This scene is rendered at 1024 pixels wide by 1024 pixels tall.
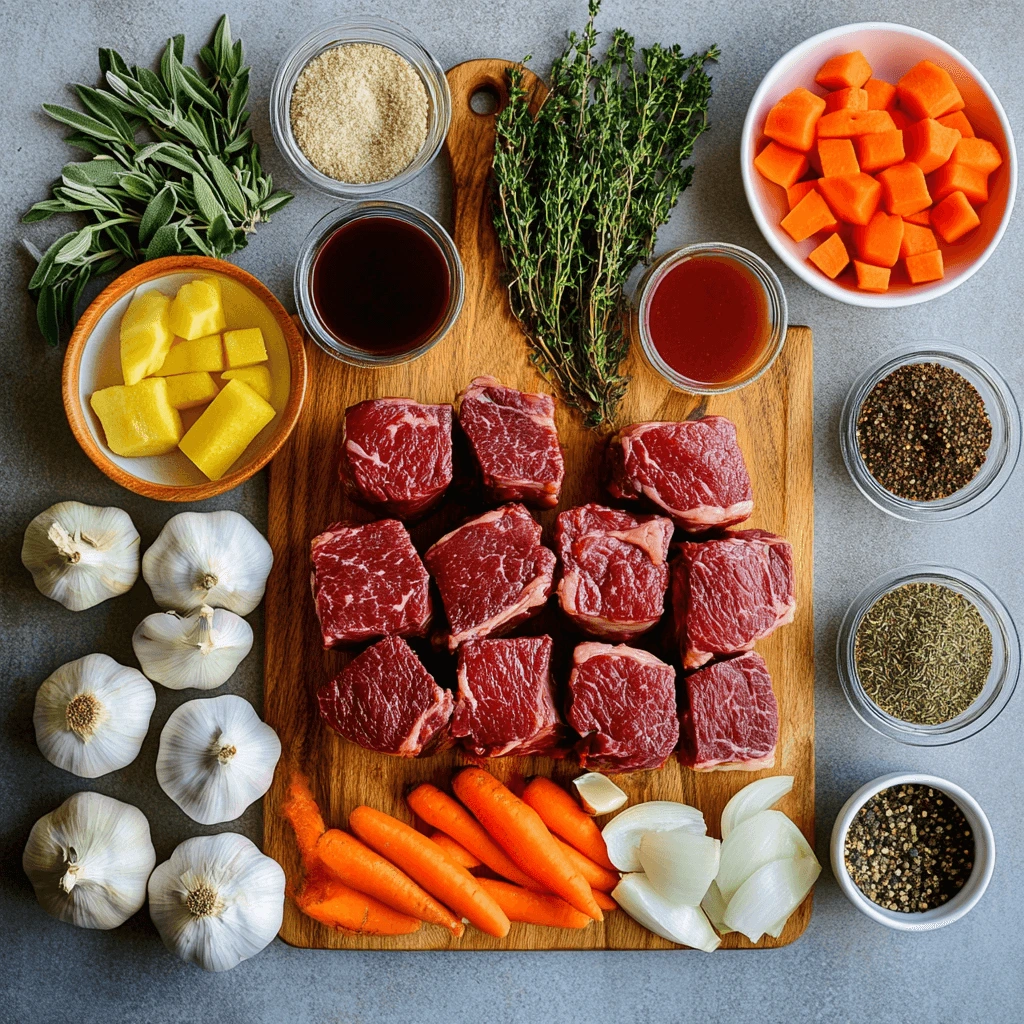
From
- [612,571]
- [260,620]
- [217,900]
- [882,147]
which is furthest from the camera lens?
[260,620]

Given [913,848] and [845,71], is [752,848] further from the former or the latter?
[845,71]

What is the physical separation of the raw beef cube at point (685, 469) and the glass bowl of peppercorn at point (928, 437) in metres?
0.52

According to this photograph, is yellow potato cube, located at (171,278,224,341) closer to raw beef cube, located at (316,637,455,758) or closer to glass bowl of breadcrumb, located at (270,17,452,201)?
glass bowl of breadcrumb, located at (270,17,452,201)

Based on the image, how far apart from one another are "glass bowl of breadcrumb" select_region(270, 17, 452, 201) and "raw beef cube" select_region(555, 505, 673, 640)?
1.34 metres

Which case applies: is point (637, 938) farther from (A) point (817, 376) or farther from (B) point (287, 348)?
(B) point (287, 348)

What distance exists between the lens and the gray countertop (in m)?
3.08

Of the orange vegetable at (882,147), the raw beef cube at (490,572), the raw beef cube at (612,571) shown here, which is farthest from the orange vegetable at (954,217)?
the raw beef cube at (490,572)

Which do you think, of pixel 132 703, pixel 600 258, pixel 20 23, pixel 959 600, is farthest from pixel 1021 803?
pixel 20 23

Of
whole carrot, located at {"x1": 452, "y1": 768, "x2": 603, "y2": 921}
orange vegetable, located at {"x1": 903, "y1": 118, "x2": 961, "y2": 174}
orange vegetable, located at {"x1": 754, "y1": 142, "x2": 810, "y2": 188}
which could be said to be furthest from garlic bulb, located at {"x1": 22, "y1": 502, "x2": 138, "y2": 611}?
orange vegetable, located at {"x1": 903, "y1": 118, "x2": 961, "y2": 174}

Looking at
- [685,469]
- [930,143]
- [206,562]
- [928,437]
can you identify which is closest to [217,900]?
[206,562]

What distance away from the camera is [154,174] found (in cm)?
303

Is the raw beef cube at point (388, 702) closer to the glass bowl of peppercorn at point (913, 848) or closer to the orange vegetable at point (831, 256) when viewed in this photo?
the glass bowl of peppercorn at point (913, 848)

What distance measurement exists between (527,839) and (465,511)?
3.65 ft

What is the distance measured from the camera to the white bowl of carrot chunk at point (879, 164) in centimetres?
300
